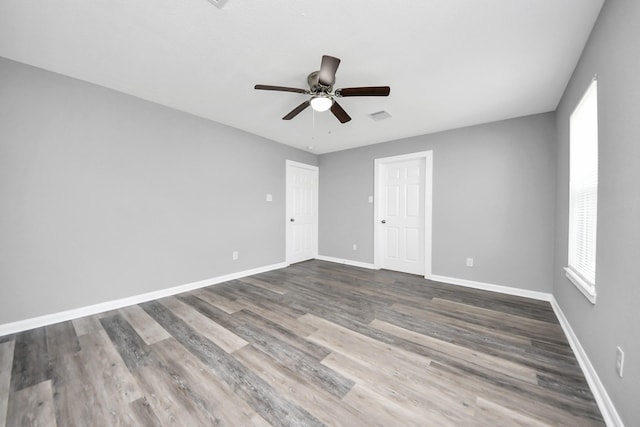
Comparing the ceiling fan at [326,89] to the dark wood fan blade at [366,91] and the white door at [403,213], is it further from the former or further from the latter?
the white door at [403,213]

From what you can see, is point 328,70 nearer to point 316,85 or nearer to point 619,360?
point 316,85

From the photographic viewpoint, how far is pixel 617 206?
4.10 feet

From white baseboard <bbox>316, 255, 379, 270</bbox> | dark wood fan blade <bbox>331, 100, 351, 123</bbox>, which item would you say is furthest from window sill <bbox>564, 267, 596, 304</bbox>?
white baseboard <bbox>316, 255, 379, 270</bbox>

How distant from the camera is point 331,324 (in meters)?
2.31

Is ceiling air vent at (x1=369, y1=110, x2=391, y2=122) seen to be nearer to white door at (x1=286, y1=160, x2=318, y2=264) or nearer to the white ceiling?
the white ceiling

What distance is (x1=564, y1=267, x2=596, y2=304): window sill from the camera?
5.11 ft

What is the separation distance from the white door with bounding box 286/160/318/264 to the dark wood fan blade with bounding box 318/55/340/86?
9.28 ft

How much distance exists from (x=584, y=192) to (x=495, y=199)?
1.43 m

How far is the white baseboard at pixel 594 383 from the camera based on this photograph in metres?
1.20

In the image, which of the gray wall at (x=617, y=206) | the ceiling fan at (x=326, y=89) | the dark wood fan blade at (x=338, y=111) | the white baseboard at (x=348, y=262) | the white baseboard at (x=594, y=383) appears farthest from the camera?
the white baseboard at (x=348, y=262)

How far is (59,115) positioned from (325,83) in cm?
270

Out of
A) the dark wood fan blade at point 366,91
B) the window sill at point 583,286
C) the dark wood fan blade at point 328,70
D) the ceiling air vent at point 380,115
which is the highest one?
the ceiling air vent at point 380,115

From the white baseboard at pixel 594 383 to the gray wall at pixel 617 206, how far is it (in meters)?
0.05

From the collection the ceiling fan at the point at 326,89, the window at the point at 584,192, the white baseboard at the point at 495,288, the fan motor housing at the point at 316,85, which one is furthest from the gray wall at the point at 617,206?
the fan motor housing at the point at 316,85
